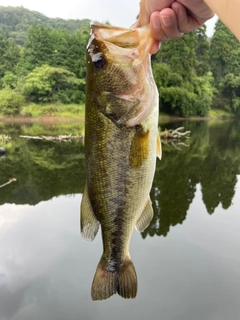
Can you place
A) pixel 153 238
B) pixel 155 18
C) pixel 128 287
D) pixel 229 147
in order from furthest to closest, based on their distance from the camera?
pixel 229 147 < pixel 153 238 < pixel 128 287 < pixel 155 18

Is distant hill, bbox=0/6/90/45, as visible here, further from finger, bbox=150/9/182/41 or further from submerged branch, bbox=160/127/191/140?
finger, bbox=150/9/182/41

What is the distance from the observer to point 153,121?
1.76 meters

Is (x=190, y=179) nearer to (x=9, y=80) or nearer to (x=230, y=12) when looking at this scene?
(x=230, y=12)

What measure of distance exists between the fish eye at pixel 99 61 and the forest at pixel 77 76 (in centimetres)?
3676

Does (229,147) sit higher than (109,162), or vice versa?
(109,162)

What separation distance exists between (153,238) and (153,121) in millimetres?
8067

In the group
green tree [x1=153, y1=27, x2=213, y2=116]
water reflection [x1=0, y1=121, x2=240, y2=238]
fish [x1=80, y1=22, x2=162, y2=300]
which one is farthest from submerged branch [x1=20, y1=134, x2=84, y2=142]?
fish [x1=80, y1=22, x2=162, y2=300]

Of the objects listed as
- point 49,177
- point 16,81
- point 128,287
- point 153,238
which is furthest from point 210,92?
point 128,287

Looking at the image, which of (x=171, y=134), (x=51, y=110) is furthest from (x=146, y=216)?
(x=51, y=110)

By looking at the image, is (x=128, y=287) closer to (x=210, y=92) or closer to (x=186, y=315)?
(x=186, y=315)

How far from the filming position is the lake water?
22.2 feet

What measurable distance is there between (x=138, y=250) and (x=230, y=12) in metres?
8.20

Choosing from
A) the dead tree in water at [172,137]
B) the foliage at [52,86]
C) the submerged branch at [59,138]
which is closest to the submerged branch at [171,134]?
the dead tree in water at [172,137]

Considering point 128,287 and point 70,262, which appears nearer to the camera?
point 128,287
